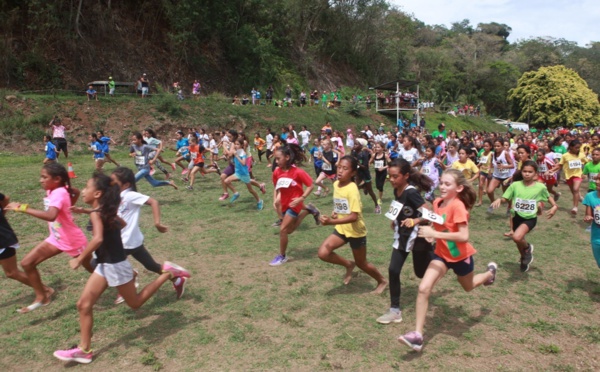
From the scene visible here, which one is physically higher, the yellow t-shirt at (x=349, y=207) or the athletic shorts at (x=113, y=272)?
the yellow t-shirt at (x=349, y=207)

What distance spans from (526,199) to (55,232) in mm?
6293

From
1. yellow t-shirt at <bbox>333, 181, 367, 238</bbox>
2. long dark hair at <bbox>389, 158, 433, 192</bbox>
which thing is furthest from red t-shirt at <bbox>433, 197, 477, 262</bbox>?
yellow t-shirt at <bbox>333, 181, 367, 238</bbox>

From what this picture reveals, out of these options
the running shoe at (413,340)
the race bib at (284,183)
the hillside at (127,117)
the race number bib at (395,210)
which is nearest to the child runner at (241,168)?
the race bib at (284,183)

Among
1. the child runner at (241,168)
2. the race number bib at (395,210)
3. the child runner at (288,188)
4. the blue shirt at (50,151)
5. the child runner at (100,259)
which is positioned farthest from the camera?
the blue shirt at (50,151)

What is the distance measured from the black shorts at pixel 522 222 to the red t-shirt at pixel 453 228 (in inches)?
92.3

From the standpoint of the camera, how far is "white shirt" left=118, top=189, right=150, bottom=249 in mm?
4969

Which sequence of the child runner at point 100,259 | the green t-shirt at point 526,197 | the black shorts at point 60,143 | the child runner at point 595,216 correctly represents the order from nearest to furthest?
1. the child runner at point 100,259
2. the child runner at point 595,216
3. the green t-shirt at point 526,197
4. the black shorts at point 60,143

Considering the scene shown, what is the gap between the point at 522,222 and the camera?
6277 mm

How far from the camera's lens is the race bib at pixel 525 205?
6.11m

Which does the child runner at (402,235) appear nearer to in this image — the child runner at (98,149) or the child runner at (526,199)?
the child runner at (526,199)

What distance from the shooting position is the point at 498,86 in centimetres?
6075

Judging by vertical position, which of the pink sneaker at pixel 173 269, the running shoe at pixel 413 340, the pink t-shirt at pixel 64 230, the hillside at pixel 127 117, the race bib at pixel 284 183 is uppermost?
the hillside at pixel 127 117

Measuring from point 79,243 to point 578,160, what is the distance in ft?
33.5

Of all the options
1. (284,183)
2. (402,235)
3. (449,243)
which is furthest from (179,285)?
(449,243)
